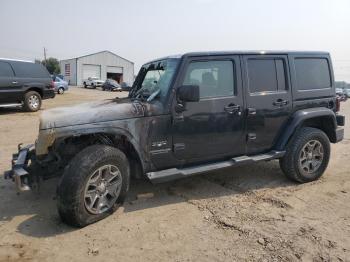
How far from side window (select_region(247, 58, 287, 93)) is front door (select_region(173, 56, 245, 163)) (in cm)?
24

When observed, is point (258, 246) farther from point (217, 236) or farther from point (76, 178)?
point (76, 178)

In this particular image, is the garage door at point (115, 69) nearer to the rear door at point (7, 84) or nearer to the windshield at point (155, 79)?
the rear door at point (7, 84)

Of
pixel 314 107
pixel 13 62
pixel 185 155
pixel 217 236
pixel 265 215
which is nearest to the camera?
pixel 217 236

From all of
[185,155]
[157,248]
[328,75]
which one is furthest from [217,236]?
[328,75]

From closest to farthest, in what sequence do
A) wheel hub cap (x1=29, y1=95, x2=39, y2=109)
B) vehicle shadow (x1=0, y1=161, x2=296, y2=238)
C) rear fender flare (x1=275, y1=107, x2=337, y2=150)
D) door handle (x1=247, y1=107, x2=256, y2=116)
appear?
vehicle shadow (x1=0, y1=161, x2=296, y2=238)
door handle (x1=247, y1=107, x2=256, y2=116)
rear fender flare (x1=275, y1=107, x2=337, y2=150)
wheel hub cap (x1=29, y1=95, x2=39, y2=109)

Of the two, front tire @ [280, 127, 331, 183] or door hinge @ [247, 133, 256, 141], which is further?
front tire @ [280, 127, 331, 183]

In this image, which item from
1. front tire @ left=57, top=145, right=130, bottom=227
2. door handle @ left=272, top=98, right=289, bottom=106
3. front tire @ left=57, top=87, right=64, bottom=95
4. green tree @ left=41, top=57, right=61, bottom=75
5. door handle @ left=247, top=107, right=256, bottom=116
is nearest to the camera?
front tire @ left=57, top=145, right=130, bottom=227

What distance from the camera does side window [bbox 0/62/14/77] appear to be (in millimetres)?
12566

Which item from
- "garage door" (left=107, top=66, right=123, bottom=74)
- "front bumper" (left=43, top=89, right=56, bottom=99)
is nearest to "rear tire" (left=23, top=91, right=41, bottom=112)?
"front bumper" (left=43, top=89, right=56, bottom=99)

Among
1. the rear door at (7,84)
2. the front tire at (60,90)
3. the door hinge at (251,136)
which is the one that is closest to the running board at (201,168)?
the door hinge at (251,136)

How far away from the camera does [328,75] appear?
5852mm

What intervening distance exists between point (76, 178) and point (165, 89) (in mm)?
1525

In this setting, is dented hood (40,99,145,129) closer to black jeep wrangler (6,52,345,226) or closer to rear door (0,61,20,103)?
black jeep wrangler (6,52,345,226)

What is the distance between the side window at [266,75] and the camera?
16.6ft
